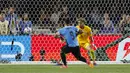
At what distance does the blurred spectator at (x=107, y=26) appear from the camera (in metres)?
18.4

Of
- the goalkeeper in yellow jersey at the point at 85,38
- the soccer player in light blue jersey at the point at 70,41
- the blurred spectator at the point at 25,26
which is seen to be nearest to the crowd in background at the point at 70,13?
the blurred spectator at the point at 25,26

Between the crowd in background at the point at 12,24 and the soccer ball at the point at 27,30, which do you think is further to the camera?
the soccer ball at the point at 27,30

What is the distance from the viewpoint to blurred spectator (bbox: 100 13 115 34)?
18.4 m

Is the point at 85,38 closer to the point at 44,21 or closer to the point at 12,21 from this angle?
the point at 44,21

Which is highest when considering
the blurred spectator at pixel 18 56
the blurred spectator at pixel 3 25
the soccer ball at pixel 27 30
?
the blurred spectator at pixel 3 25

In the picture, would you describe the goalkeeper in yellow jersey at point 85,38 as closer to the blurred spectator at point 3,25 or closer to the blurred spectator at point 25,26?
the blurred spectator at point 25,26

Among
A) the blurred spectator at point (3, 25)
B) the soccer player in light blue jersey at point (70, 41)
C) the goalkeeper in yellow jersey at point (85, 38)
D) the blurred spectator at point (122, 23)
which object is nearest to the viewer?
the soccer player in light blue jersey at point (70, 41)

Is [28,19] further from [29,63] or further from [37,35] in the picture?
[29,63]

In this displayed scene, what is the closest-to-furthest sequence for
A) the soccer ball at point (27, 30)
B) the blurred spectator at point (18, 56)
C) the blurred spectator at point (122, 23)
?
the blurred spectator at point (18, 56) < the soccer ball at point (27, 30) < the blurred spectator at point (122, 23)

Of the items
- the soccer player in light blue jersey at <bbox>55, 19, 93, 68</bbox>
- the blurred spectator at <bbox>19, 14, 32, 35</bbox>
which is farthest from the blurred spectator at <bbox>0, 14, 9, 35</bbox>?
the soccer player in light blue jersey at <bbox>55, 19, 93, 68</bbox>

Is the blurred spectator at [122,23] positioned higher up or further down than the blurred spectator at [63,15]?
further down

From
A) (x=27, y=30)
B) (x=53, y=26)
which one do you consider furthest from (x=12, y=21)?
(x=53, y=26)

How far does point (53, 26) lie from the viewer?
18.5 m
